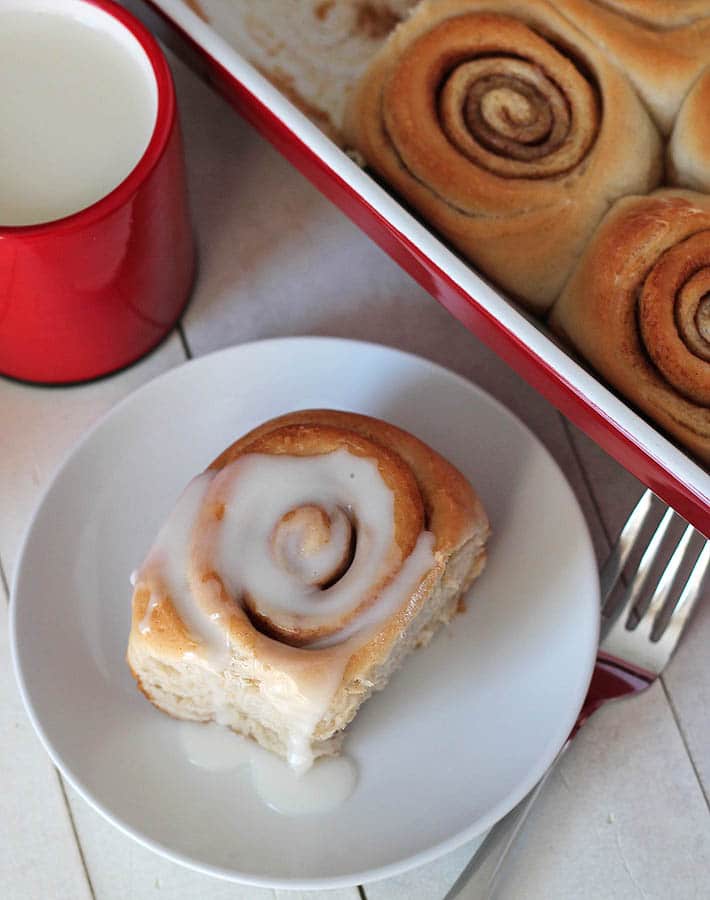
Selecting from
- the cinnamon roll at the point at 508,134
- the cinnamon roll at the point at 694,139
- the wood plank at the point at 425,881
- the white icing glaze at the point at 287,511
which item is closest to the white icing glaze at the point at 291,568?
the white icing glaze at the point at 287,511

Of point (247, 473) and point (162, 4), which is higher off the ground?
point (162, 4)

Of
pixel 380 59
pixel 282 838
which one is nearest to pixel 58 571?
pixel 282 838

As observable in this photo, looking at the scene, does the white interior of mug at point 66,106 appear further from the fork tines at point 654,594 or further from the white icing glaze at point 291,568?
the fork tines at point 654,594

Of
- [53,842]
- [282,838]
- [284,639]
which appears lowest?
Answer: [53,842]

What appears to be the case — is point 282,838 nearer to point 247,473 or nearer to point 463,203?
point 247,473

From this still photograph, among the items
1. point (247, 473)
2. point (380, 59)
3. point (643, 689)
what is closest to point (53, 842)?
point (247, 473)

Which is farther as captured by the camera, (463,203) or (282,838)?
(463,203)

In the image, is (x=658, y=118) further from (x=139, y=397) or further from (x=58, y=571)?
(x=58, y=571)

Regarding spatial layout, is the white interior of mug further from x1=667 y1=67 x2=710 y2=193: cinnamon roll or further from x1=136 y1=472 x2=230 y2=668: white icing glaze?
x1=667 y1=67 x2=710 y2=193: cinnamon roll
